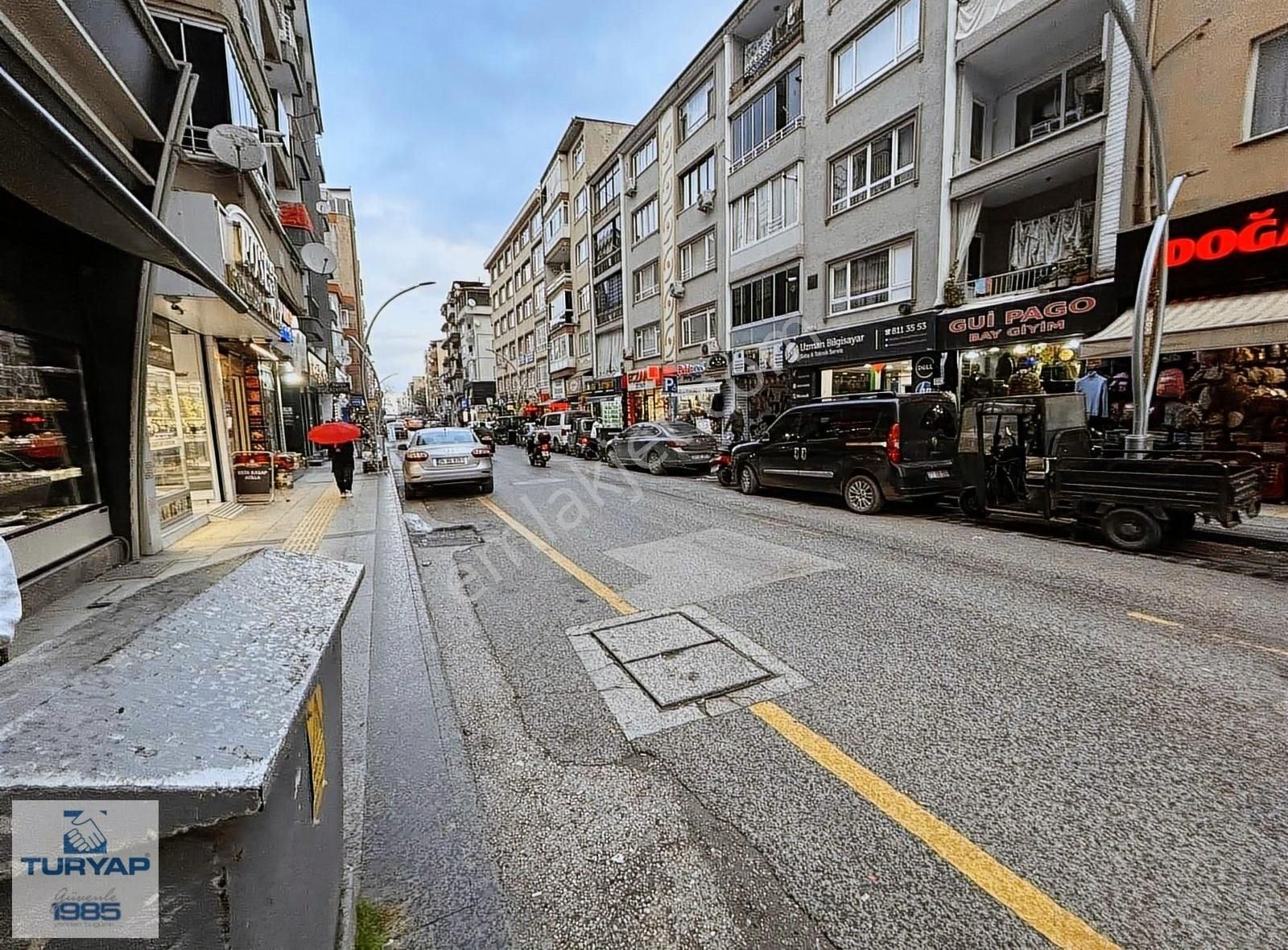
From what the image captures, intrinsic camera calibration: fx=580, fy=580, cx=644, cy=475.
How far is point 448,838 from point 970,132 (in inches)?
715

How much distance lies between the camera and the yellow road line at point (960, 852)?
192 centimetres

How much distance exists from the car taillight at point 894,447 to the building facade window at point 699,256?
55.0 feet

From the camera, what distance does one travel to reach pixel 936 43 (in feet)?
46.9

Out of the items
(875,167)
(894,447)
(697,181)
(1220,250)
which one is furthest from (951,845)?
(697,181)

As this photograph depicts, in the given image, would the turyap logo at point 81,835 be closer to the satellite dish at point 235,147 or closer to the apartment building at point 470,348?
the satellite dish at point 235,147

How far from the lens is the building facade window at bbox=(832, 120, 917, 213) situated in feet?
51.0

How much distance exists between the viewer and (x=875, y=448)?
30.5 feet

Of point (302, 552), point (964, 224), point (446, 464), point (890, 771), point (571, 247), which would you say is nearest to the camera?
point (890, 771)

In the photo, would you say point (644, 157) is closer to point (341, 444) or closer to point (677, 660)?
point (341, 444)

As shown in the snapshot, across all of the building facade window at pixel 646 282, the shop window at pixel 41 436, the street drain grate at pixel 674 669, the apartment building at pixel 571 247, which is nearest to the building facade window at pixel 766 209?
the building facade window at pixel 646 282

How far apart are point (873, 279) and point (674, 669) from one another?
52.9ft

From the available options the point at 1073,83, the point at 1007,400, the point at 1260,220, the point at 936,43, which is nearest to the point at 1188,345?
the point at 1260,220

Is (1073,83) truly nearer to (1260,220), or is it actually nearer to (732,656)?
(1260,220)

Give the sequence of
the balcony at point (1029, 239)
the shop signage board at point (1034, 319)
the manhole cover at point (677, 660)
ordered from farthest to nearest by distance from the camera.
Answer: the balcony at point (1029, 239), the shop signage board at point (1034, 319), the manhole cover at point (677, 660)
